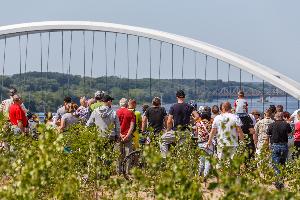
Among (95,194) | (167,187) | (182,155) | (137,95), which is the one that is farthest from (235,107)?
(137,95)

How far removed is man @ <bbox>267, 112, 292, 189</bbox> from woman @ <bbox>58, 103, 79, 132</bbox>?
11.8ft

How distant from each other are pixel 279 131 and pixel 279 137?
13cm

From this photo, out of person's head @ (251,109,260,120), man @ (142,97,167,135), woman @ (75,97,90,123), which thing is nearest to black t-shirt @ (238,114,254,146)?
person's head @ (251,109,260,120)

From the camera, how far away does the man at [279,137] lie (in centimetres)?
1541

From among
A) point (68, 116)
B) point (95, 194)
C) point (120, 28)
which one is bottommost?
point (95, 194)

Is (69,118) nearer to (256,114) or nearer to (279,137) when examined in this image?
(279,137)

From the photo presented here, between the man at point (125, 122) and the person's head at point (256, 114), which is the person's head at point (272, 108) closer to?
the person's head at point (256, 114)

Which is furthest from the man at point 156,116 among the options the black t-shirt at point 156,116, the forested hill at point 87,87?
the forested hill at point 87,87

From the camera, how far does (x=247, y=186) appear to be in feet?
22.6

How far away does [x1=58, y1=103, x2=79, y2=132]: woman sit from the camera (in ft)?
53.3

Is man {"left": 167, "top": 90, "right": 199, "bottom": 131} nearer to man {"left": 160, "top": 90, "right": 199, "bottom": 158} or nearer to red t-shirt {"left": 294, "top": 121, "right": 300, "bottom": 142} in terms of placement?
man {"left": 160, "top": 90, "right": 199, "bottom": 158}

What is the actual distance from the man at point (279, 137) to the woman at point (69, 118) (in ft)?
11.8

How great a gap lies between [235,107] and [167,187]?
11460 millimetres

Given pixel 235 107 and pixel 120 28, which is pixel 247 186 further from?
pixel 120 28
